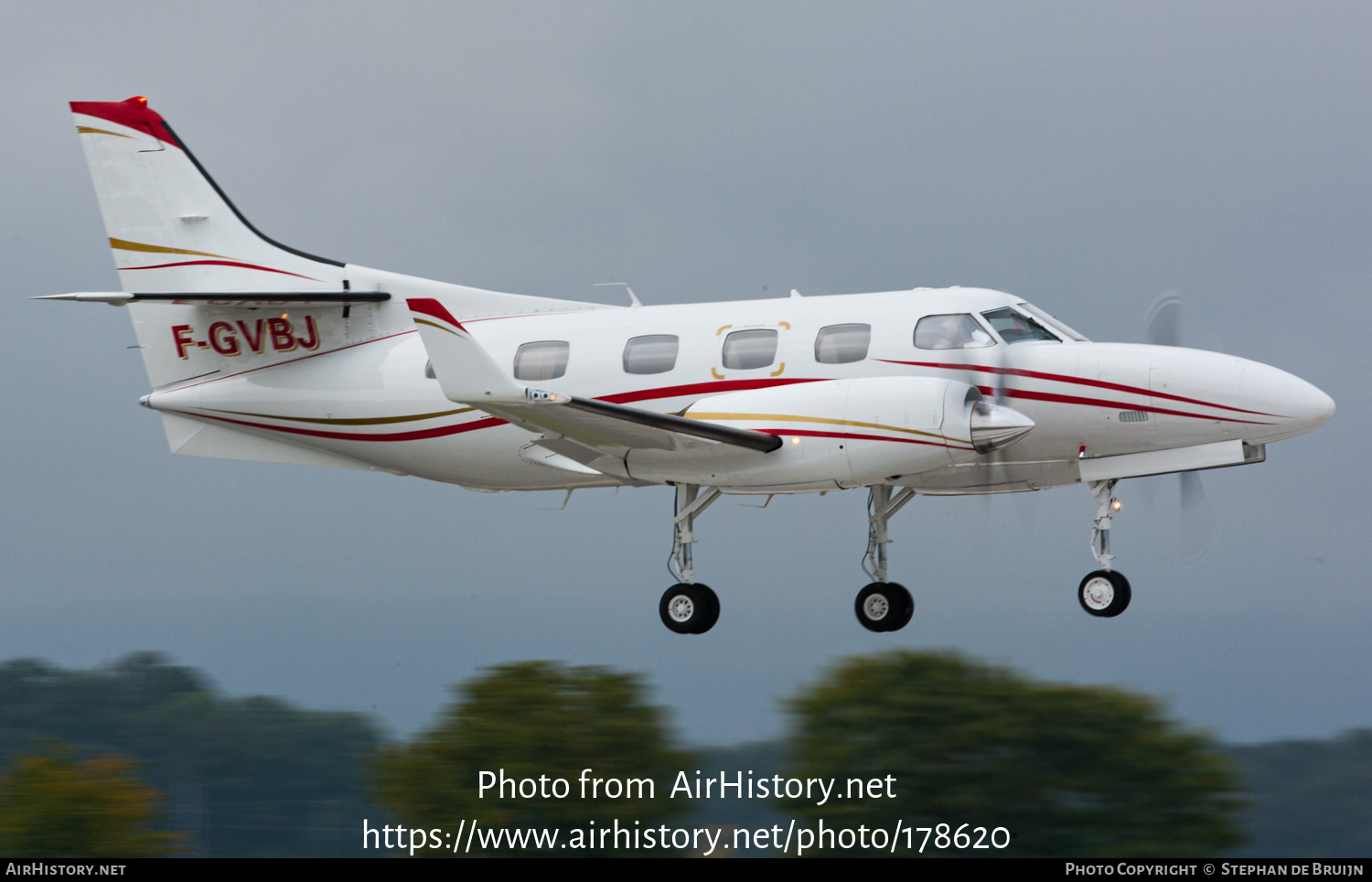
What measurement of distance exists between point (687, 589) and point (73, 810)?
2537 cm

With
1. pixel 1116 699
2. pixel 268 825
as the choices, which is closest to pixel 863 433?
pixel 1116 699

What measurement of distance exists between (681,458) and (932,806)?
2191cm

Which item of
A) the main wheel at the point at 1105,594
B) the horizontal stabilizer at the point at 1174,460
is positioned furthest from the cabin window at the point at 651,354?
the main wheel at the point at 1105,594

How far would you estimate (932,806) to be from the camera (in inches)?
1330

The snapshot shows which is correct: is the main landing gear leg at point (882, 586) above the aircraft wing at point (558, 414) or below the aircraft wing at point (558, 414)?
below

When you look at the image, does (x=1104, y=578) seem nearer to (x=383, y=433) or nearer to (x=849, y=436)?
(x=849, y=436)

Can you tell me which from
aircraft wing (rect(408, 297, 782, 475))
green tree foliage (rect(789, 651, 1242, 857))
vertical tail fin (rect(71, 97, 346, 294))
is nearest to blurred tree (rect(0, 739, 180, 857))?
green tree foliage (rect(789, 651, 1242, 857))

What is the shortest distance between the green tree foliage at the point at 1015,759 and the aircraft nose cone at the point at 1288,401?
2042cm

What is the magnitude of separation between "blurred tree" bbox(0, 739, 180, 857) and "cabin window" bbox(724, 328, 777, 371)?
966 inches

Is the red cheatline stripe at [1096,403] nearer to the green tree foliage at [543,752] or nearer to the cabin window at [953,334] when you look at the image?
the cabin window at [953,334]

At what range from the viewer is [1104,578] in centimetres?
1462

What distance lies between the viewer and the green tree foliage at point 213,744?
53.5 metres

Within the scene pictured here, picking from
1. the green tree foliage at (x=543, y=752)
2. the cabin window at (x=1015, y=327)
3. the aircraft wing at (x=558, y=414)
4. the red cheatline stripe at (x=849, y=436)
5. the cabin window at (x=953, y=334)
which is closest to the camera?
the aircraft wing at (x=558, y=414)

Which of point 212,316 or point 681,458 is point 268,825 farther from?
point 681,458
